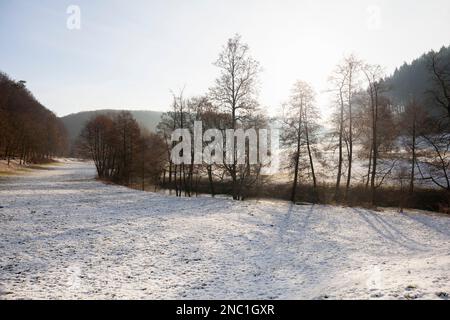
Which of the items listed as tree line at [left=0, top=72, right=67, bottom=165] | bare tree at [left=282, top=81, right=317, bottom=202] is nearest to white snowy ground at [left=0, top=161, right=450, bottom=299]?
bare tree at [left=282, top=81, right=317, bottom=202]

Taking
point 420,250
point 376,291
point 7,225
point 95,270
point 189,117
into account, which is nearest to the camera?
point 376,291

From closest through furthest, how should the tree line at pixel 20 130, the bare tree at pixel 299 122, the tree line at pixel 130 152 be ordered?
the bare tree at pixel 299 122, the tree line at pixel 130 152, the tree line at pixel 20 130

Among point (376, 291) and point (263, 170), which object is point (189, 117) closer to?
point (263, 170)

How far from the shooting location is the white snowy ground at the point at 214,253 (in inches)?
377

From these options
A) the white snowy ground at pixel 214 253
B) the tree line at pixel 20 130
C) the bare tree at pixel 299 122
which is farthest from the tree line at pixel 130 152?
the white snowy ground at pixel 214 253

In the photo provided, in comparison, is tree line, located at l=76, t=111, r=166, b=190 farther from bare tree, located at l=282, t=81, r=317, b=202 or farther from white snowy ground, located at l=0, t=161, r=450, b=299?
white snowy ground, located at l=0, t=161, r=450, b=299

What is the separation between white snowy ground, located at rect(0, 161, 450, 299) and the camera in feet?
31.4

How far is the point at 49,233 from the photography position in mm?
15406

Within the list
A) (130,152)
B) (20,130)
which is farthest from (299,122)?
(20,130)

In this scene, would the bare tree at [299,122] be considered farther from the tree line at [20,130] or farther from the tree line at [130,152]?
the tree line at [20,130]

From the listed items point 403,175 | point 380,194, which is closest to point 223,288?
point 403,175

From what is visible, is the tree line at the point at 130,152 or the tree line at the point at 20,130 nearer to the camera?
the tree line at the point at 130,152

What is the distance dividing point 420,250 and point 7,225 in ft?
66.9

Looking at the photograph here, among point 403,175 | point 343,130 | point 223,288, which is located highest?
point 343,130
